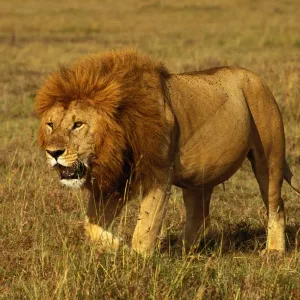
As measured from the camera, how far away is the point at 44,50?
19.3 metres

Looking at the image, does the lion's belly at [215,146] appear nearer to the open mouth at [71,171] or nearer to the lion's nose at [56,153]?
the open mouth at [71,171]

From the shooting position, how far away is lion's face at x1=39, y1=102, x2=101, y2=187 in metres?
4.82

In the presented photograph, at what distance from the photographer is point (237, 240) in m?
6.42

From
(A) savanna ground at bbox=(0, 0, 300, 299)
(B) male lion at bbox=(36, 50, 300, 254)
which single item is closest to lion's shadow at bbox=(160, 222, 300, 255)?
(A) savanna ground at bbox=(0, 0, 300, 299)

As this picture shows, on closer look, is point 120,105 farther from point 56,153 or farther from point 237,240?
point 237,240

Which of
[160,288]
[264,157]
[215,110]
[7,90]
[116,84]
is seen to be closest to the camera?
[160,288]

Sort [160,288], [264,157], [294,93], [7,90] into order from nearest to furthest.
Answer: [160,288] → [264,157] → [294,93] → [7,90]

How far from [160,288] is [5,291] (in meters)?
0.83

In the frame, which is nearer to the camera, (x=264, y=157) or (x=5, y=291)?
(x=5, y=291)

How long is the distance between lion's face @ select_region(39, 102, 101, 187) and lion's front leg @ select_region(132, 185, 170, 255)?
1.44 ft

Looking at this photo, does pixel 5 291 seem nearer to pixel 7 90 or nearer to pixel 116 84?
pixel 116 84

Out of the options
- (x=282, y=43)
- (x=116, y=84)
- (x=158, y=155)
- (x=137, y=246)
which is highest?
(x=116, y=84)

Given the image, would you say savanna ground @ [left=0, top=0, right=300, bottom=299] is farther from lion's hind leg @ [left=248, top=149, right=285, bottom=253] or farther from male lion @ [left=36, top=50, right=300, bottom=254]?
male lion @ [left=36, top=50, right=300, bottom=254]

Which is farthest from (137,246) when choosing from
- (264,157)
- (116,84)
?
(264,157)
